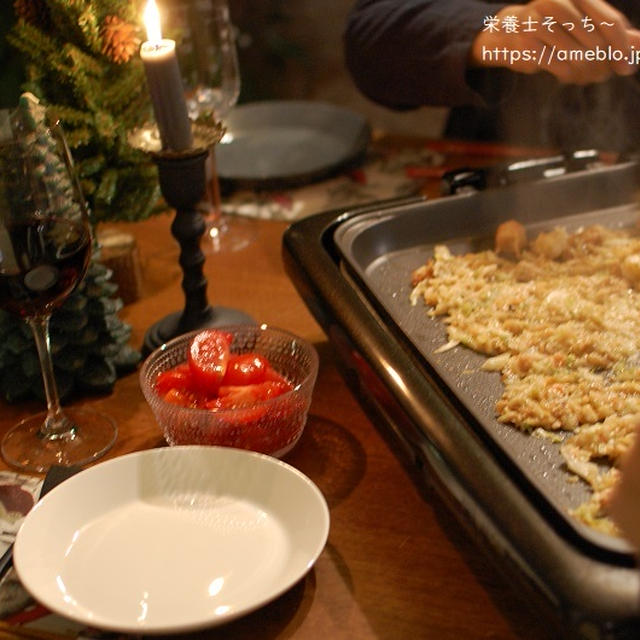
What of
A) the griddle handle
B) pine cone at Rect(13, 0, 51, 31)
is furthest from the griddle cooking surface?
pine cone at Rect(13, 0, 51, 31)

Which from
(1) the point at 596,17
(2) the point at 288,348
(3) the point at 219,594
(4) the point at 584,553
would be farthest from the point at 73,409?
(1) the point at 596,17

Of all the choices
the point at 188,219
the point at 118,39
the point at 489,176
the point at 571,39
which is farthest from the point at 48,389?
the point at 571,39

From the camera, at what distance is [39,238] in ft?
3.13

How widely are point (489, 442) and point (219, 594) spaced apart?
28 cm

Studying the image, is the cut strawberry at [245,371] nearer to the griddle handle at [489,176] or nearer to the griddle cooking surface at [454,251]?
the griddle cooking surface at [454,251]

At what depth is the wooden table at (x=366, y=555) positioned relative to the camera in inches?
32.0

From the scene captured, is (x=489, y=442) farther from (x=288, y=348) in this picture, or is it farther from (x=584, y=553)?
(x=288, y=348)

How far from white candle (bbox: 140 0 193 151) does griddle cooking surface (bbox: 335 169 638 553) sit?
0.86 feet

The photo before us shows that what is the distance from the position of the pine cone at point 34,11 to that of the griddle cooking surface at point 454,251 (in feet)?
1.69

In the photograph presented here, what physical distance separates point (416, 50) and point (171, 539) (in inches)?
49.1

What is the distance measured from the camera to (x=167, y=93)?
1124 mm

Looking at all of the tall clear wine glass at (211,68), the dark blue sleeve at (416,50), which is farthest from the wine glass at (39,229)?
the dark blue sleeve at (416,50)

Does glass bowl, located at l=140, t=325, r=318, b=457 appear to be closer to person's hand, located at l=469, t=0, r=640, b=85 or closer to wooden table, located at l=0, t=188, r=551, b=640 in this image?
wooden table, located at l=0, t=188, r=551, b=640

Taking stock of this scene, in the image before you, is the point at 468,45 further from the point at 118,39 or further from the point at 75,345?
the point at 75,345
